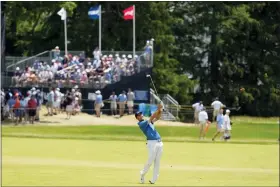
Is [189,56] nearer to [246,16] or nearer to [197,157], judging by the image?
[246,16]

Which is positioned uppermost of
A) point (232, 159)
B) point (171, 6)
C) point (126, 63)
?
point (171, 6)

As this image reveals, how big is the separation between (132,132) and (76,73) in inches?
277

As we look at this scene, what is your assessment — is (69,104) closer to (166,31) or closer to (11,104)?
(11,104)

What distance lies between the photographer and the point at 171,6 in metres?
79.8

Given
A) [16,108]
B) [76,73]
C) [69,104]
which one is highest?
[76,73]

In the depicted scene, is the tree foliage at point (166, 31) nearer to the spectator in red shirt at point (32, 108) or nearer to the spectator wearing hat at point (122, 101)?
the spectator wearing hat at point (122, 101)

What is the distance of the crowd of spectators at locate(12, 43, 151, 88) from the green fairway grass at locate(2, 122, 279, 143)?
4.64 m

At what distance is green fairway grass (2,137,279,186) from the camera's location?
26.4m

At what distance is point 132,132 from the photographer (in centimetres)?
5228

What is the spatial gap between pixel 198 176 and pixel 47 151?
10.6m

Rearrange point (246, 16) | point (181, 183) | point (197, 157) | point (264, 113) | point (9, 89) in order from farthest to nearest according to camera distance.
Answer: point (246, 16) → point (9, 89) → point (264, 113) → point (197, 157) → point (181, 183)

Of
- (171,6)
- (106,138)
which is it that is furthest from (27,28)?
(106,138)

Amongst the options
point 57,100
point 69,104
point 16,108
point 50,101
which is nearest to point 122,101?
point 69,104

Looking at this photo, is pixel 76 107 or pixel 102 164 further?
pixel 76 107
